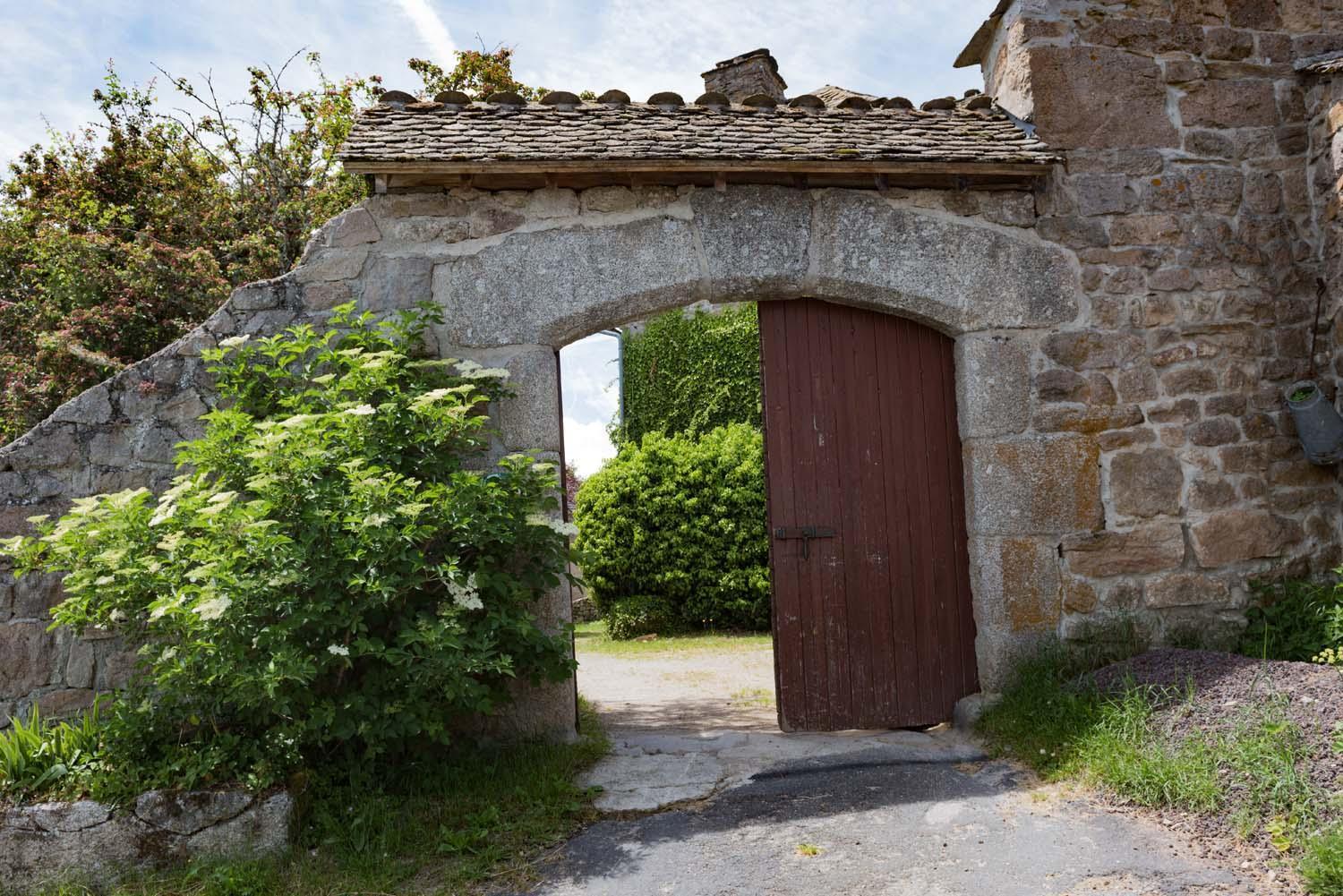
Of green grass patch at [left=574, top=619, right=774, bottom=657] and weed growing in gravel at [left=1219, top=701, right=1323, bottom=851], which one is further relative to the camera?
green grass patch at [left=574, top=619, right=774, bottom=657]

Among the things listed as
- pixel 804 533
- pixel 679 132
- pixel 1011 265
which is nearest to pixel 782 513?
pixel 804 533

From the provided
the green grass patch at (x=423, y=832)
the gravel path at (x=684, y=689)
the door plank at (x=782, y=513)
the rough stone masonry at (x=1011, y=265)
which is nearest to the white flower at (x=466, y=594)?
the green grass patch at (x=423, y=832)

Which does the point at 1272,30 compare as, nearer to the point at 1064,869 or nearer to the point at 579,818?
the point at 1064,869

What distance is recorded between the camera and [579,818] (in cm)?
377

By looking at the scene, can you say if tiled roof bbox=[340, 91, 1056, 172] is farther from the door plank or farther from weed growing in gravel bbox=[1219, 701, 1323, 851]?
weed growing in gravel bbox=[1219, 701, 1323, 851]

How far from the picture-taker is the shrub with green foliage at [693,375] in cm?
1096

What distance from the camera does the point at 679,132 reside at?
473cm

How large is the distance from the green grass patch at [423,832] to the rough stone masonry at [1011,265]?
459 mm

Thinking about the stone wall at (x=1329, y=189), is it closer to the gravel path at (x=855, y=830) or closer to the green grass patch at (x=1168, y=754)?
the green grass patch at (x=1168, y=754)

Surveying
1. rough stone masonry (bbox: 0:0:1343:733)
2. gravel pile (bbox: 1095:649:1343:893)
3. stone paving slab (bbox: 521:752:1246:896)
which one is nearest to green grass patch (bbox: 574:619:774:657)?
rough stone masonry (bbox: 0:0:1343:733)

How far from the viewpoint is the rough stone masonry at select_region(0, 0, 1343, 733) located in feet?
14.7

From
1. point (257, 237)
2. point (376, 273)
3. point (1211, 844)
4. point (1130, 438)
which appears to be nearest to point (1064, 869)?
point (1211, 844)

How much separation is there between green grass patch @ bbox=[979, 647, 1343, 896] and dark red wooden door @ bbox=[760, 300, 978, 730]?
0.49m

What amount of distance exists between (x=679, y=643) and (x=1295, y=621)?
5.45 metres
